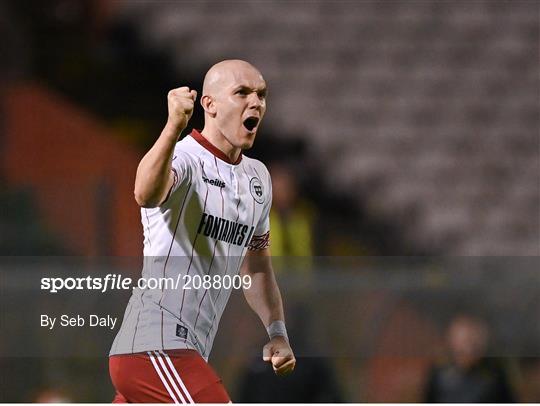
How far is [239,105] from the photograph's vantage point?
294 cm

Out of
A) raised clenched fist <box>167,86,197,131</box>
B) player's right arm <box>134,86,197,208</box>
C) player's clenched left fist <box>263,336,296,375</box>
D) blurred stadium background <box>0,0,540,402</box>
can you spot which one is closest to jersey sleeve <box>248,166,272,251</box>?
player's clenched left fist <box>263,336,296,375</box>

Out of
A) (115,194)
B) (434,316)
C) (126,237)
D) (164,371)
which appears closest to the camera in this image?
(164,371)

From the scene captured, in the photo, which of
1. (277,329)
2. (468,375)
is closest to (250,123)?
(277,329)

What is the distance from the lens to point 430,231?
22.1 ft

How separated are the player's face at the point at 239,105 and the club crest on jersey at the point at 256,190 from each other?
14 centimetres

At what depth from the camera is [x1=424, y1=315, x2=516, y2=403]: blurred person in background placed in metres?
4.43

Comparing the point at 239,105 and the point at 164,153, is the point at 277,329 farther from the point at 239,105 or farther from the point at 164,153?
the point at 164,153

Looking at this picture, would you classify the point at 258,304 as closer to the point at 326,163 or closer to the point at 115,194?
the point at 115,194

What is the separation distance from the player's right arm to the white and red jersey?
143 millimetres

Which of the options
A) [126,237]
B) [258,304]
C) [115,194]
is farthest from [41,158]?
[258,304]

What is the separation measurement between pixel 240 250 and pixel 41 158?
325 centimetres

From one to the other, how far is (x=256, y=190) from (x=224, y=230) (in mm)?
186

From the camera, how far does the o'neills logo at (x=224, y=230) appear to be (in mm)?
2877

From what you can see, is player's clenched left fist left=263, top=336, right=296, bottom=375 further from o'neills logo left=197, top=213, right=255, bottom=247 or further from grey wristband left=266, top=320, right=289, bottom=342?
o'neills logo left=197, top=213, right=255, bottom=247
